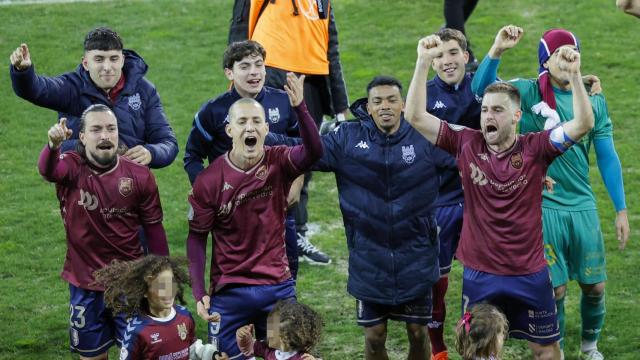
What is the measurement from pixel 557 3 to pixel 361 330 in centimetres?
1000

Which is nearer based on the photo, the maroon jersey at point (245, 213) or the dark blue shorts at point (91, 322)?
the maroon jersey at point (245, 213)

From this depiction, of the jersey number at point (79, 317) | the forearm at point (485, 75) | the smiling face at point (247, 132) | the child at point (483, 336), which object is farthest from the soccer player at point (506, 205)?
the jersey number at point (79, 317)

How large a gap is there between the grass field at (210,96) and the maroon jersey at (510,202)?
1.76 meters

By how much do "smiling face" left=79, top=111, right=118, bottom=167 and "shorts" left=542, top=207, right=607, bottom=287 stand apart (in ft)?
10.00

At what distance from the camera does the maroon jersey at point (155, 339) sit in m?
7.21

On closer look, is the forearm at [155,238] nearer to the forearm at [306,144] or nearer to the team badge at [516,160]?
the forearm at [306,144]

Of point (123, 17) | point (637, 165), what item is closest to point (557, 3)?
point (637, 165)

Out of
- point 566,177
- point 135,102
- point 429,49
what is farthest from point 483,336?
point 135,102

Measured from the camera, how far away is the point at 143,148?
8.16 meters

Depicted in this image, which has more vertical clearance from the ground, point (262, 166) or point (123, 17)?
point (123, 17)

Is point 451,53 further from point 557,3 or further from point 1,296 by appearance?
point 557,3

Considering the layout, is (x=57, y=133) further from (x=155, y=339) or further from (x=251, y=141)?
(x=155, y=339)

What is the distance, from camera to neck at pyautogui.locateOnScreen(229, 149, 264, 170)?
7.73m

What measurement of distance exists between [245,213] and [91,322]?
127 centimetres
